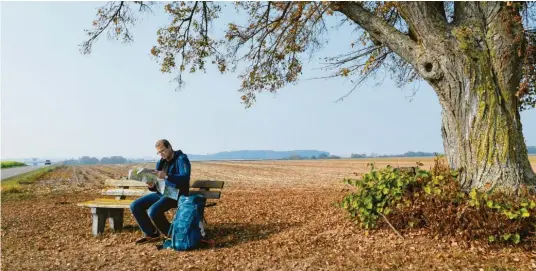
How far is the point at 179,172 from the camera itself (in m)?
6.82

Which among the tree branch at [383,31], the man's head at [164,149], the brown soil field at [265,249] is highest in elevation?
the tree branch at [383,31]

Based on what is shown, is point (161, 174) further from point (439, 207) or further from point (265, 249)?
point (439, 207)

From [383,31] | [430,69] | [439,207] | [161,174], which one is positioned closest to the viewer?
[439,207]

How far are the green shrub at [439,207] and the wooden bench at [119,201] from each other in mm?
2419

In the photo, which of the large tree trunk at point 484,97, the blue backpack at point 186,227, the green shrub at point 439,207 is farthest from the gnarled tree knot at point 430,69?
the blue backpack at point 186,227

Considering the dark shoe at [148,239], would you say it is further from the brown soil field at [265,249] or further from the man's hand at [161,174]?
the man's hand at [161,174]

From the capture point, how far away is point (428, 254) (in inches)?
232

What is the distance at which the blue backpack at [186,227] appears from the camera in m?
6.62

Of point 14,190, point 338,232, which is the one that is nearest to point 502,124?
point 338,232

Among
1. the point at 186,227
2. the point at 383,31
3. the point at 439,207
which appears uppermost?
the point at 383,31

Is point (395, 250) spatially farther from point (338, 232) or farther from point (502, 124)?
point (502, 124)

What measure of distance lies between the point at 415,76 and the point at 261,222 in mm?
7224

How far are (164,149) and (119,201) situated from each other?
1.97 metres

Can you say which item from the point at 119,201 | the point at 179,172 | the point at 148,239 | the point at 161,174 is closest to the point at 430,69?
the point at 179,172
